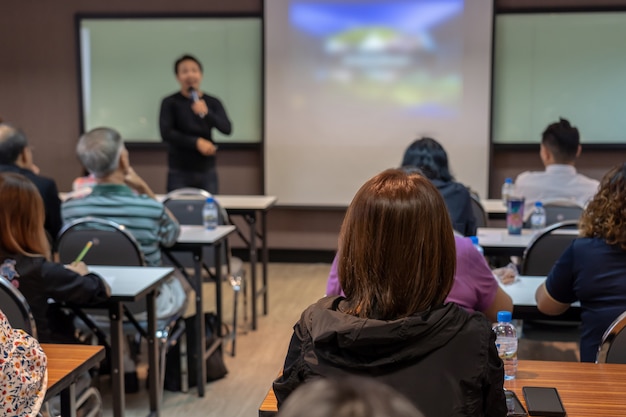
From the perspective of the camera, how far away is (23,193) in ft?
7.00

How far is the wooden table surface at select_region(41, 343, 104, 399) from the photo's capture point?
5.40ft

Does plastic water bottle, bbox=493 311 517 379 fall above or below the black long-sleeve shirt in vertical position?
below

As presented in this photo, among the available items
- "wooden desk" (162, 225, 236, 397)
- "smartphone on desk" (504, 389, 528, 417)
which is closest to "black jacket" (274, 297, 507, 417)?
"smartphone on desk" (504, 389, 528, 417)

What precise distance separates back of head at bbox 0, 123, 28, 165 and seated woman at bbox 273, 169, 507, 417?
Answer: 8.62 feet

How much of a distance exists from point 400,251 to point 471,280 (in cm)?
73

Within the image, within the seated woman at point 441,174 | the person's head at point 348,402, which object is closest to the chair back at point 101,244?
the seated woman at point 441,174

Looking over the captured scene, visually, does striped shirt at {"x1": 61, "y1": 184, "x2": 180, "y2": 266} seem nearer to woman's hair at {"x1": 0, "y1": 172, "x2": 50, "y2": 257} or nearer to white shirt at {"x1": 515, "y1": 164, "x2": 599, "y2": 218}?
woman's hair at {"x1": 0, "y1": 172, "x2": 50, "y2": 257}

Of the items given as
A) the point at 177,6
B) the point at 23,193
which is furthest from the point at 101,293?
the point at 177,6

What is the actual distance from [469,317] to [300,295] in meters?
3.79

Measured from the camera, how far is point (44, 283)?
2270mm

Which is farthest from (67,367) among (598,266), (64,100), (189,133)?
(64,100)

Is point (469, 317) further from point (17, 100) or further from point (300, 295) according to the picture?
point (17, 100)

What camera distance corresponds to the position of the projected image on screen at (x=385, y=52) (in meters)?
5.55

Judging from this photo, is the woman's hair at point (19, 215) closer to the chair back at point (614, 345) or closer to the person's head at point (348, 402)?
the chair back at point (614, 345)
